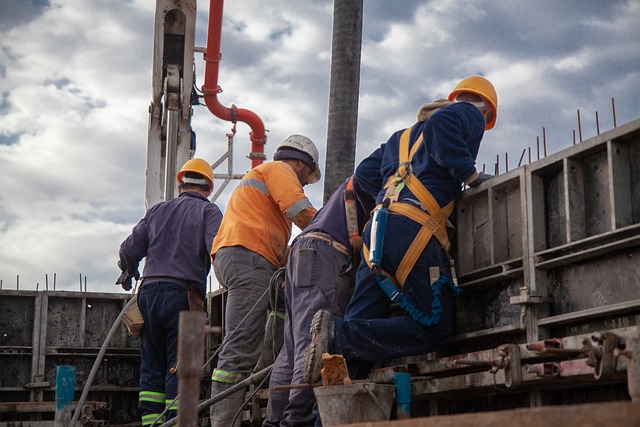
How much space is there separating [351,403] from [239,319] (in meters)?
2.33

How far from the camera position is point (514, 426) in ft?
9.70

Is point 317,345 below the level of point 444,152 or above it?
below

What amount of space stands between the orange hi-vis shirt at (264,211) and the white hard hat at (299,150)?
0.59 feet

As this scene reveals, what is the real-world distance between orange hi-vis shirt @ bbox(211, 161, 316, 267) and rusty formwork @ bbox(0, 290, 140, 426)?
3.73m

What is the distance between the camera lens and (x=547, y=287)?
5.93m

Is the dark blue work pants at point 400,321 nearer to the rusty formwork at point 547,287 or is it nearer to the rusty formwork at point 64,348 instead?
the rusty formwork at point 547,287

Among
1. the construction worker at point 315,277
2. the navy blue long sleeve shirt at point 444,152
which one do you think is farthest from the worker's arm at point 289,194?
the navy blue long sleeve shirt at point 444,152

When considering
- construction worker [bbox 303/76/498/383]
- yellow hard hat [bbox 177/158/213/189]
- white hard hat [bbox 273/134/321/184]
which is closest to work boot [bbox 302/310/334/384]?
construction worker [bbox 303/76/498/383]

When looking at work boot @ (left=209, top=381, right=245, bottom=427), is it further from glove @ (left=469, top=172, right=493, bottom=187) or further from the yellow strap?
glove @ (left=469, top=172, right=493, bottom=187)

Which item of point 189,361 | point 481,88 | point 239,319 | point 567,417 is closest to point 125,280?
point 239,319

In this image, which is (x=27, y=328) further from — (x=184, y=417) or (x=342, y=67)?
(x=184, y=417)

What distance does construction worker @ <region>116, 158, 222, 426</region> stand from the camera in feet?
27.9

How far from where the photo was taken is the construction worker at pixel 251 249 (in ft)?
25.1

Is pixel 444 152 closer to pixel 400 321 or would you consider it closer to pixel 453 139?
pixel 453 139
